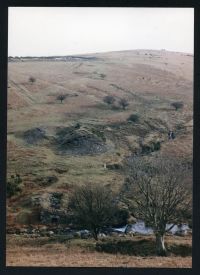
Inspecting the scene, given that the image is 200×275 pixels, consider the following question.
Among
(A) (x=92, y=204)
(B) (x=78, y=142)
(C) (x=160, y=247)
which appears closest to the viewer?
(C) (x=160, y=247)

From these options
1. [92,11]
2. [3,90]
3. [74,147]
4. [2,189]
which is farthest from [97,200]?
[92,11]

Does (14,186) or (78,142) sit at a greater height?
(78,142)

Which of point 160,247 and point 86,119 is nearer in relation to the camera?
point 160,247

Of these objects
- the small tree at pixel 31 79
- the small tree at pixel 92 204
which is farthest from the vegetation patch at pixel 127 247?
the small tree at pixel 31 79

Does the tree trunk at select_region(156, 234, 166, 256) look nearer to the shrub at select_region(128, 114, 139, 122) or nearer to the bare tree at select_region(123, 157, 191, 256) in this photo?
the bare tree at select_region(123, 157, 191, 256)

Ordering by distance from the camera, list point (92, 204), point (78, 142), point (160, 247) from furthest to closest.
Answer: point (78, 142) < point (92, 204) < point (160, 247)

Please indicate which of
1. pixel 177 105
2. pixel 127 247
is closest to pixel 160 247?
pixel 127 247

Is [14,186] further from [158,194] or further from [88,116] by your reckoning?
[158,194]
